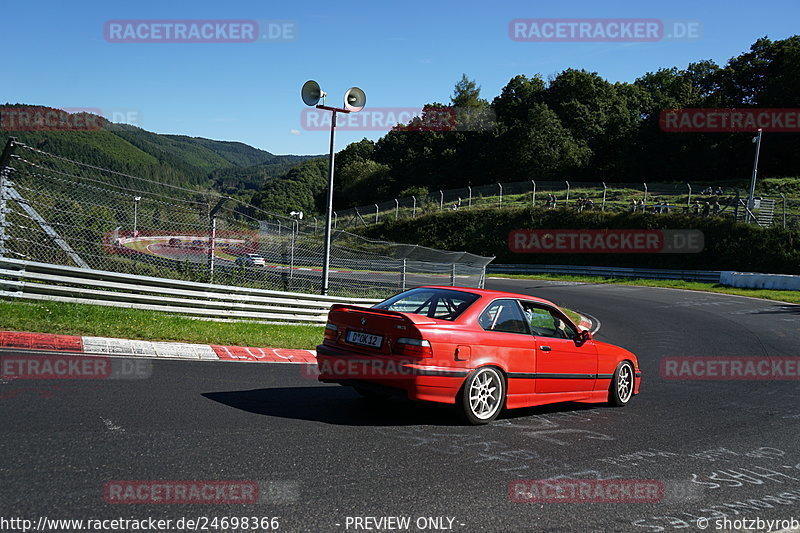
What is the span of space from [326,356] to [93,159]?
13424cm

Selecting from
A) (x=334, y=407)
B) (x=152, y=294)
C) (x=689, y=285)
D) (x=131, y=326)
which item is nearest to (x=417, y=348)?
(x=334, y=407)

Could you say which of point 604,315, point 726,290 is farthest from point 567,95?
point 604,315

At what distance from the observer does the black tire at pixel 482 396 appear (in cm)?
639

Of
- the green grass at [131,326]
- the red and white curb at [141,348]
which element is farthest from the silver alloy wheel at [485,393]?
the green grass at [131,326]

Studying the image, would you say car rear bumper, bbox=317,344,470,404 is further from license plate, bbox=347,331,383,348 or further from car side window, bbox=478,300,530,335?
car side window, bbox=478,300,530,335

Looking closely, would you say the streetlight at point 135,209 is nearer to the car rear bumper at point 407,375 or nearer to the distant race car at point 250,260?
the distant race car at point 250,260

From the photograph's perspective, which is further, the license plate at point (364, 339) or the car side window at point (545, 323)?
the car side window at point (545, 323)

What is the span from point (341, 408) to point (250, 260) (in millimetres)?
7745

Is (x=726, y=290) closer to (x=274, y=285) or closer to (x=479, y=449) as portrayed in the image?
(x=274, y=285)

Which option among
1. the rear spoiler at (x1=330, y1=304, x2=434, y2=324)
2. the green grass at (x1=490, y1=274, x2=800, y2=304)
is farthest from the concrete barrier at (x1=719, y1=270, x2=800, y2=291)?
the rear spoiler at (x1=330, y1=304, x2=434, y2=324)

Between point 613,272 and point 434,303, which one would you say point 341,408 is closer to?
point 434,303

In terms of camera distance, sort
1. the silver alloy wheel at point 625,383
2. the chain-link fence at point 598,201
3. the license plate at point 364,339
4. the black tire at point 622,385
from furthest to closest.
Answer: the chain-link fence at point 598,201 → the silver alloy wheel at point 625,383 → the black tire at point 622,385 → the license plate at point 364,339

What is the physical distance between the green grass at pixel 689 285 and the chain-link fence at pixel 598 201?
338 inches

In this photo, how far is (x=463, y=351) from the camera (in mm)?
6391
